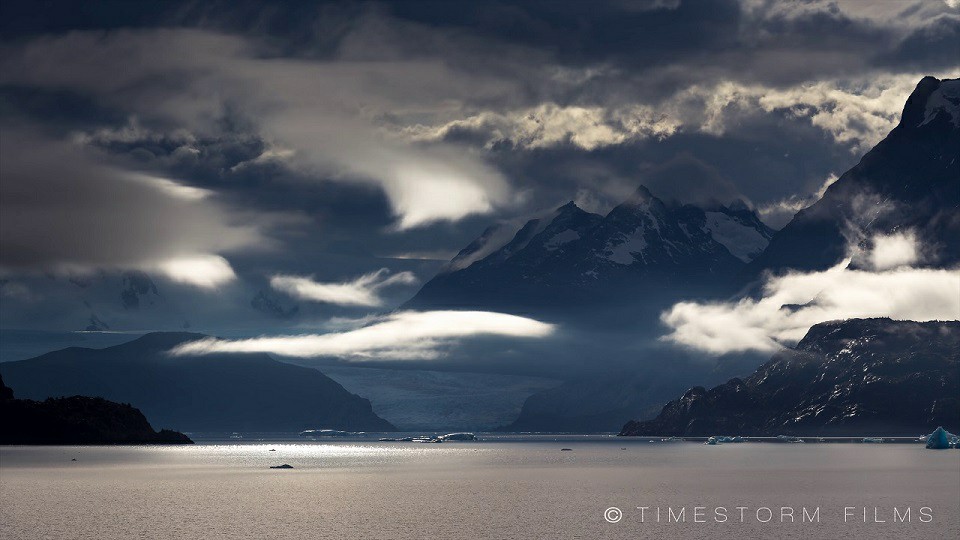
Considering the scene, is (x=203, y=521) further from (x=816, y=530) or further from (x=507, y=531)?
(x=816, y=530)

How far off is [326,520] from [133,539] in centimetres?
3517

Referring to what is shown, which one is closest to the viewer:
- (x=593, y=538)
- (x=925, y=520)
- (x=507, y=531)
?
(x=593, y=538)

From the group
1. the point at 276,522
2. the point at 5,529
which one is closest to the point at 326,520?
the point at 276,522

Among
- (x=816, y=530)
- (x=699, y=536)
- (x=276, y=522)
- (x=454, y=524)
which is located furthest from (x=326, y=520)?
(x=816, y=530)

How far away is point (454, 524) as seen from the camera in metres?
193

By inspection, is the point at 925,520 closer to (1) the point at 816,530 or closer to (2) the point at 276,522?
(1) the point at 816,530

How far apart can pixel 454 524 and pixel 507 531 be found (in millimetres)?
13348

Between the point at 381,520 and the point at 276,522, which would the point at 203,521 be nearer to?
the point at 276,522

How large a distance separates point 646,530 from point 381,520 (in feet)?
144

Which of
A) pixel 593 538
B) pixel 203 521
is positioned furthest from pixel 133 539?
pixel 593 538

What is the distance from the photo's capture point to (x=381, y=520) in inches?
7840

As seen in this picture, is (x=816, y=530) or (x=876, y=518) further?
(x=876, y=518)

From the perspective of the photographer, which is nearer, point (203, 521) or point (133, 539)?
point (133, 539)

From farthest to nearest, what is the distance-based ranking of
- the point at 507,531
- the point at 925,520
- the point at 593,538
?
the point at 925,520 < the point at 507,531 < the point at 593,538
